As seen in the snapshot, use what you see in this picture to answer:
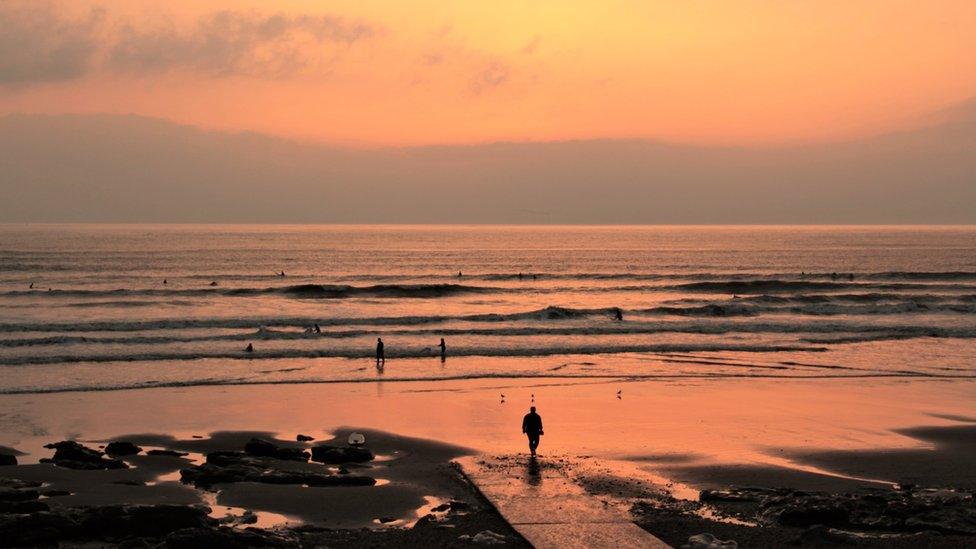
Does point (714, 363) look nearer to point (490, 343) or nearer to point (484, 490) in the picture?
point (490, 343)

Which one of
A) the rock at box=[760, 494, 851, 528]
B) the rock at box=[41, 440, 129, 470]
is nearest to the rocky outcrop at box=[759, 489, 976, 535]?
the rock at box=[760, 494, 851, 528]

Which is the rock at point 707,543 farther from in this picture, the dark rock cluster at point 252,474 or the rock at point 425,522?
the dark rock cluster at point 252,474

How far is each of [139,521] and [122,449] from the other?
6344mm

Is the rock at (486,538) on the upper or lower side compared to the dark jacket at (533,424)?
lower

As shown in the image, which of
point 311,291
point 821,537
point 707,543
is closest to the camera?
point 707,543

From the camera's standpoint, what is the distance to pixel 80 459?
59.1 ft

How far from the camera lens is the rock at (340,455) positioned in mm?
18766

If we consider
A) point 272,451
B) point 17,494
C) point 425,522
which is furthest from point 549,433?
point 17,494

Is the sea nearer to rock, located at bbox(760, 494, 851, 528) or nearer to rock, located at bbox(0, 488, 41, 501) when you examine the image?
rock, located at bbox(0, 488, 41, 501)

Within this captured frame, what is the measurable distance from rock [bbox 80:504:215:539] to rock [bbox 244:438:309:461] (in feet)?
16.7

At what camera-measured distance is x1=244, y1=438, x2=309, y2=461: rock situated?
18.7 meters

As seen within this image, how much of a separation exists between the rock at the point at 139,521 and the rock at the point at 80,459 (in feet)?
14.6

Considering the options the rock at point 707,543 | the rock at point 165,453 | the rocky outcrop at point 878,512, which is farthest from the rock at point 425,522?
the rock at point 165,453

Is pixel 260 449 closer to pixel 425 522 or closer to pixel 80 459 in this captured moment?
pixel 80 459
